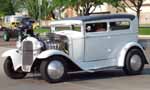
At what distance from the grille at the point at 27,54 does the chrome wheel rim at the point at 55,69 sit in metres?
0.72

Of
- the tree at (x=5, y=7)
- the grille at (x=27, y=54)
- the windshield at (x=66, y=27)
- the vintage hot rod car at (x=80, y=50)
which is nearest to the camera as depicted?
the vintage hot rod car at (x=80, y=50)

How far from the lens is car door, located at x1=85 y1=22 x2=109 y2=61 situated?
1400 centimetres

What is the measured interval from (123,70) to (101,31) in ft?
4.85

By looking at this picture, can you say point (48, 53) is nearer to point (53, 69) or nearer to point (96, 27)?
point (53, 69)

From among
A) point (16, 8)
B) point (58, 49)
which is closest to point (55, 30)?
point (58, 49)

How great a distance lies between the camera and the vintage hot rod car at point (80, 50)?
1334 cm

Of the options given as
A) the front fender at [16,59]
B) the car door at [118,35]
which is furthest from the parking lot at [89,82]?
the car door at [118,35]

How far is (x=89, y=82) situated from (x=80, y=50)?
3.18ft

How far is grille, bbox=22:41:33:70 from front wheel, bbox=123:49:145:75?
2.72 m

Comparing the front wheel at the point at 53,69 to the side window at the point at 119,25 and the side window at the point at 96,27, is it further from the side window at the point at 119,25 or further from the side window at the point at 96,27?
the side window at the point at 119,25

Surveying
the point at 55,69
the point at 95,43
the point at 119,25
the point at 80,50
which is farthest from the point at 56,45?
the point at 119,25

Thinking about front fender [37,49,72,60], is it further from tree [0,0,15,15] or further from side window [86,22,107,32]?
tree [0,0,15,15]

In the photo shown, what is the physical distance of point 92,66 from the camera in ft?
46.3

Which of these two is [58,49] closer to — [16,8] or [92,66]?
[92,66]
